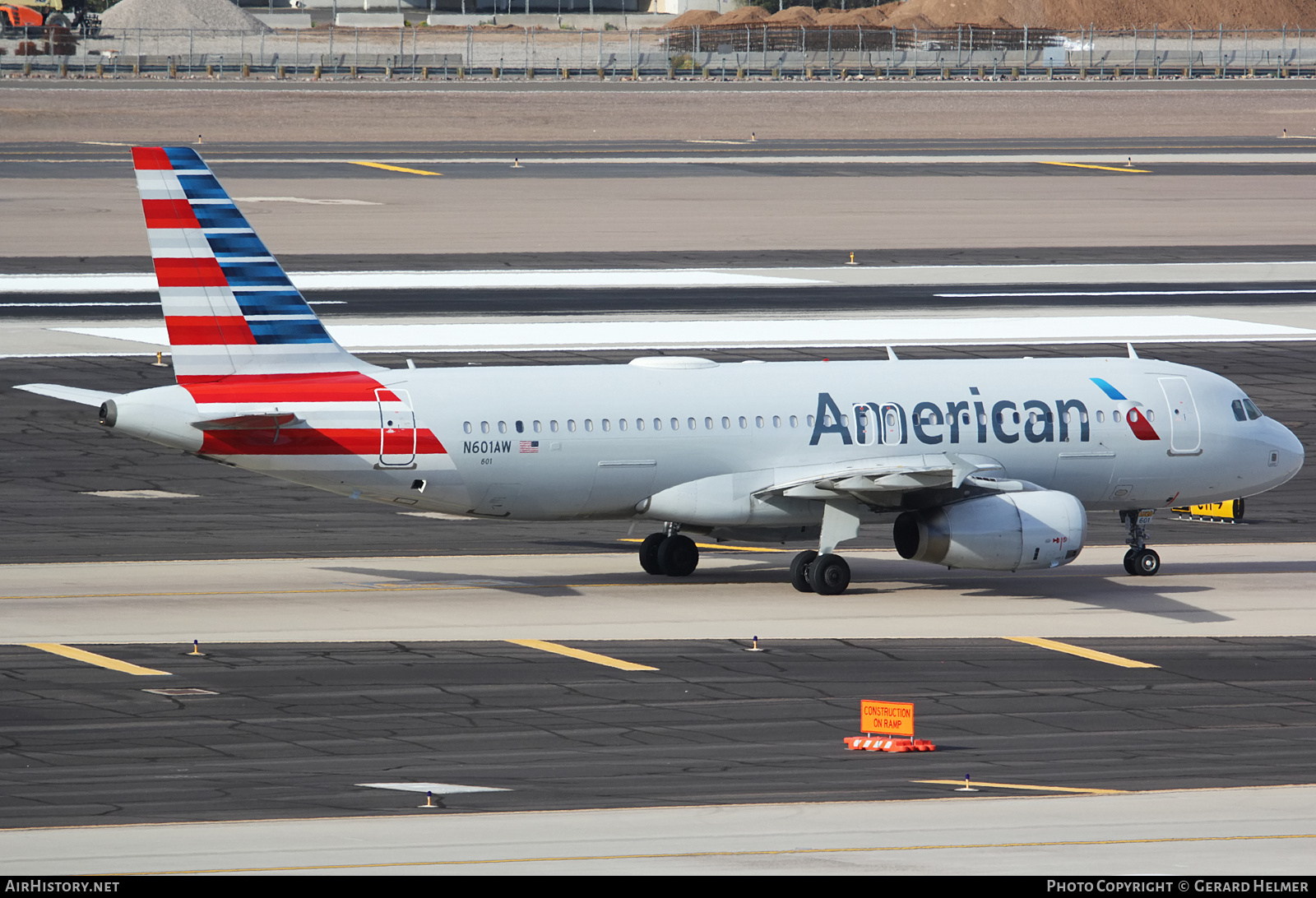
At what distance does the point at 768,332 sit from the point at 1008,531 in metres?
32.8

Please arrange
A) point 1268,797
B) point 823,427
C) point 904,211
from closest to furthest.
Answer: point 1268,797, point 823,427, point 904,211

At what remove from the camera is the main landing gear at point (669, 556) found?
38312mm

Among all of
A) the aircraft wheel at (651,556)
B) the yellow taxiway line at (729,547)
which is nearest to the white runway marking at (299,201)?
the yellow taxiway line at (729,547)

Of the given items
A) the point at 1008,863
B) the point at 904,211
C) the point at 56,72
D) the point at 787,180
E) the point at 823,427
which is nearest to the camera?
the point at 1008,863

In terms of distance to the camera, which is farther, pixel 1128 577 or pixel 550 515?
pixel 1128 577

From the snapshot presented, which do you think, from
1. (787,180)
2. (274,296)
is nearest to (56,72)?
(787,180)

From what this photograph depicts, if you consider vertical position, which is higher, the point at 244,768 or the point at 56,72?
the point at 56,72

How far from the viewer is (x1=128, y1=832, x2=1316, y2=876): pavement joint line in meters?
19.0

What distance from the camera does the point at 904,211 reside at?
332 feet

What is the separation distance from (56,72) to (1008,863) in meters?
165

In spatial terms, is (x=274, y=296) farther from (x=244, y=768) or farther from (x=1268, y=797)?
(x=1268, y=797)

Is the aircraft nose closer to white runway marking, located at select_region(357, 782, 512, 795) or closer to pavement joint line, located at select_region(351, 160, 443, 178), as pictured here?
white runway marking, located at select_region(357, 782, 512, 795)

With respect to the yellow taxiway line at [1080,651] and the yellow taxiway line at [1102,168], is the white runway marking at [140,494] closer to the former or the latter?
the yellow taxiway line at [1080,651]

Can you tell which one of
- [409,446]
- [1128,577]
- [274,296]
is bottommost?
[1128,577]
